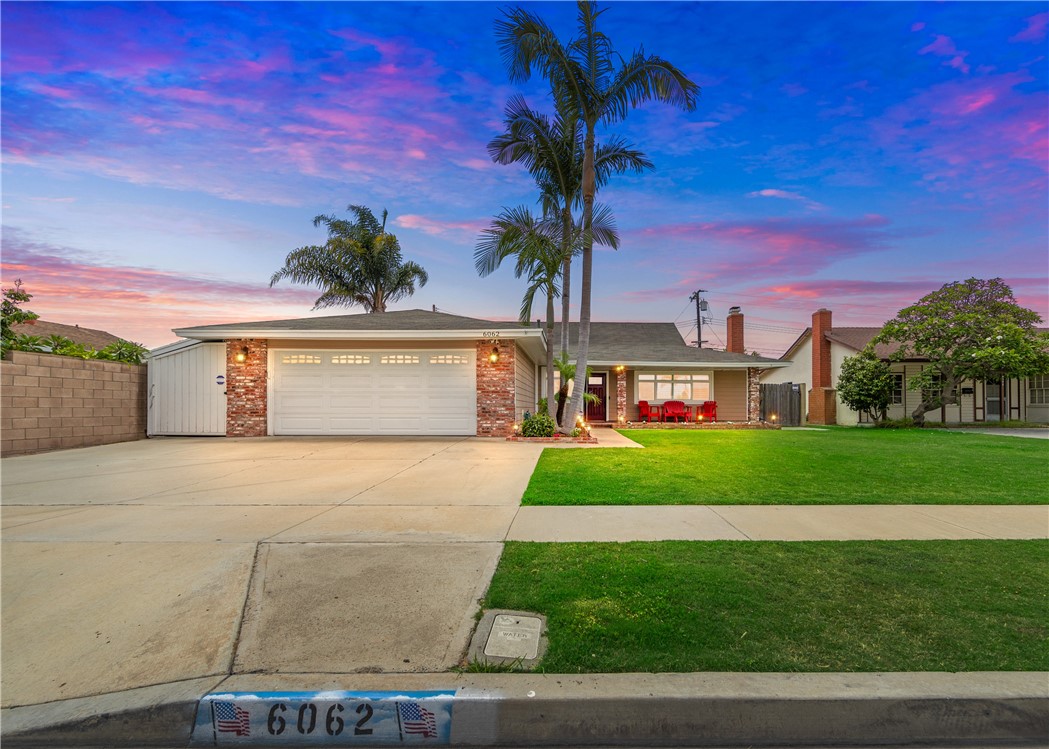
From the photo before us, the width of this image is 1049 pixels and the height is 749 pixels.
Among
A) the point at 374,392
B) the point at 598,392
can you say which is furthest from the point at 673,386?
the point at 374,392

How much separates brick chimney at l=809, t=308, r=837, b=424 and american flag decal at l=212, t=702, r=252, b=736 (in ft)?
93.5

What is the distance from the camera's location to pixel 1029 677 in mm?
2416

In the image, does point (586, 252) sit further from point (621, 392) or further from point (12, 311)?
point (12, 311)

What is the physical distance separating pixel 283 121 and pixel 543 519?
1180 cm

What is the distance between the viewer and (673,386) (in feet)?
73.3

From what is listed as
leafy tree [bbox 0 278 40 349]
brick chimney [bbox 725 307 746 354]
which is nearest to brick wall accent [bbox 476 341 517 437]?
leafy tree [bbox 0 278 40 349]

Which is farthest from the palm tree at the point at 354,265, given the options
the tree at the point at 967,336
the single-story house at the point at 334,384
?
the tree at the point at 967,336

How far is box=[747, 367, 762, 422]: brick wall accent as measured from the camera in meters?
21.8

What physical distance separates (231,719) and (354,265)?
96.5 feet

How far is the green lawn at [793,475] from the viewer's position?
6289 mm

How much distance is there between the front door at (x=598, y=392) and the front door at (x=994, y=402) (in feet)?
63.2

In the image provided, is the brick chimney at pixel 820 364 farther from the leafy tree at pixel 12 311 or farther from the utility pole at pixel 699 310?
the leafy tree at pixel 12 311

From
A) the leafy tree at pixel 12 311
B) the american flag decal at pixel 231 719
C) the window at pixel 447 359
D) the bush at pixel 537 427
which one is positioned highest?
the leafy tree at pixel 12 311

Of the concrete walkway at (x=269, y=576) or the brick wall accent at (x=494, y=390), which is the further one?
the brick wall accent at (x=494, y=390)
